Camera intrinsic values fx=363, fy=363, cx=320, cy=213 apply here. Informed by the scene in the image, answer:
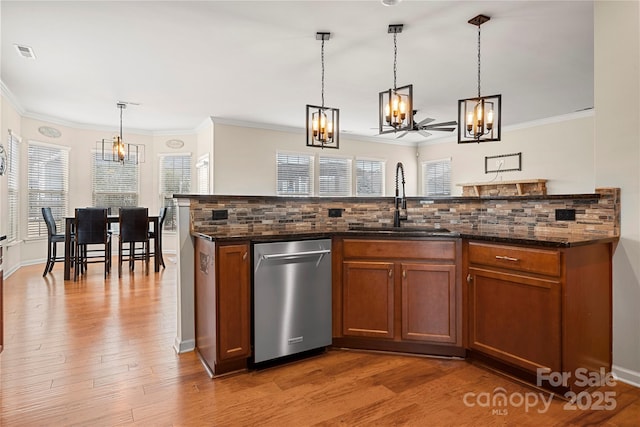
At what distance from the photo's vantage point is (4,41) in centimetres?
355

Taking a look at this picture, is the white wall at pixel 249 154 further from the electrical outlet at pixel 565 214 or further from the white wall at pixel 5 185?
the electrical outlet at pixel 565 214

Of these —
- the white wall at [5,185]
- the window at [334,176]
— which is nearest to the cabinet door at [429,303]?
the window at [334,176]

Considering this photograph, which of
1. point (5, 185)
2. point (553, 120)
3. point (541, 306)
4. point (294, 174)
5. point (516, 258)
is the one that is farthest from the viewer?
point (294, 174)

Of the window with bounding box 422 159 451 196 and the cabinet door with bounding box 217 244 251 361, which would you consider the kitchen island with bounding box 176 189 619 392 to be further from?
the window with bounding box 422 159 451 196

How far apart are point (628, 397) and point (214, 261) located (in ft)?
8.51

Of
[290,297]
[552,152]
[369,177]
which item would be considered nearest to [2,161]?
[290,297]

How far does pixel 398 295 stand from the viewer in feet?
8.73

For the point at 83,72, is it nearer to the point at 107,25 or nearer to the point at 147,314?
the point at 107,25

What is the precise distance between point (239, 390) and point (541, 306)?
186 centimetres

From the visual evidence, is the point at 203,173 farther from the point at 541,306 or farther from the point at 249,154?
the point at 541,306

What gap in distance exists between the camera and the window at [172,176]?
7832mm

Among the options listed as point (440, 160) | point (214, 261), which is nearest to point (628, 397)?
point (214, 261)

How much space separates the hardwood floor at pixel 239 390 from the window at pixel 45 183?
417cm

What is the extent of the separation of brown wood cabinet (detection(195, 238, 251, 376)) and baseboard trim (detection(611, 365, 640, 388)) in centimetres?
238
